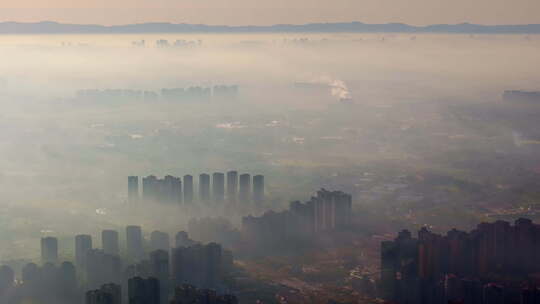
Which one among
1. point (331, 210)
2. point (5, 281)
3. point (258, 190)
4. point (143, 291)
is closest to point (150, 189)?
point (258, 190)

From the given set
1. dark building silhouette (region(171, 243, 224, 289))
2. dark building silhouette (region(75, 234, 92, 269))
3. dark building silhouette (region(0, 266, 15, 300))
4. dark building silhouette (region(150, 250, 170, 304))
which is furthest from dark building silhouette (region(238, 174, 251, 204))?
dark building silhouette (region(0, 266, 15, 300))

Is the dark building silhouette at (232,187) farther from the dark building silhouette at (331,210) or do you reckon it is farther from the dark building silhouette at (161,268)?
the dark building silhouette at (161,268)

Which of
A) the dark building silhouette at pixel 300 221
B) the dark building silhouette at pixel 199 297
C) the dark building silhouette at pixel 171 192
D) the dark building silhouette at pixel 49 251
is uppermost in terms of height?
the dark building silhouette at pixel 171 192

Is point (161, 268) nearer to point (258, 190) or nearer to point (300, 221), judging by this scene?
point (300, 221)

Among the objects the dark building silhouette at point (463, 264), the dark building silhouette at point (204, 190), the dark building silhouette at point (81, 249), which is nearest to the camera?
the dark building silhouette at point (463, 264)

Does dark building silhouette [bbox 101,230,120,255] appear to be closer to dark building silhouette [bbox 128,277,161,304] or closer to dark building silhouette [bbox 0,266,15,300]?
dark building silhouette [bbox 0,266,15,300]

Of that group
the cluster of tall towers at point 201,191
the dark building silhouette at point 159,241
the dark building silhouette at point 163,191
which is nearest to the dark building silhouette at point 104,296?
the dark building silhouette at point 159,241

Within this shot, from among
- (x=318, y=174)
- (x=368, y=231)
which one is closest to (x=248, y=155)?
(x=318, y=174)

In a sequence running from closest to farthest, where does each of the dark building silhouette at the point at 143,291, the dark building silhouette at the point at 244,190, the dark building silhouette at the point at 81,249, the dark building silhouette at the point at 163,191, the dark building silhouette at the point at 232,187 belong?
the dark building silhouette at the point at 143,291
the dark building silhouette at the point at 81,249
the dark building silhouette at the point at 163,191
the dark building silhouette at the point at 232,187
the dark building silhouette at the point at 244,190

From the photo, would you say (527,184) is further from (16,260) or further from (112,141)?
(112,141)
